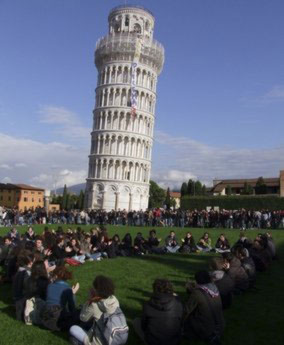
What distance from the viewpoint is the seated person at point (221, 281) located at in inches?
360

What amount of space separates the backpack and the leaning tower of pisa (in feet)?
202

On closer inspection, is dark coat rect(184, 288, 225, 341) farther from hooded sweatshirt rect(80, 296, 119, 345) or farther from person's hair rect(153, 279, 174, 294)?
hooded sweatshirt rect(80, 296, 119, 345)

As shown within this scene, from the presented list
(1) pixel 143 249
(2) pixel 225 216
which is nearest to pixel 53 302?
(1) pixel 143 249

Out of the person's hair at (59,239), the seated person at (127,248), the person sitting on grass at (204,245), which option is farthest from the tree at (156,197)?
the person's hair at (59,239)

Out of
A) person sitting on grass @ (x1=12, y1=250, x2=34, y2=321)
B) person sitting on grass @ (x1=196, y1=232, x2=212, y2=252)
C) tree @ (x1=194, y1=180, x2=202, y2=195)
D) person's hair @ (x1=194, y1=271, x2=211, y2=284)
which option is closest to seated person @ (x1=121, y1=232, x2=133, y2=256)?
person sitting on grass @ (x1=196, y1=232, x2=212, y2=252)

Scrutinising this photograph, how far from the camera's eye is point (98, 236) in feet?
56.9

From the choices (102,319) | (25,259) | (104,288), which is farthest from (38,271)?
(102,319)

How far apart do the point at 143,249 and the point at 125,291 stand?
25.2ft

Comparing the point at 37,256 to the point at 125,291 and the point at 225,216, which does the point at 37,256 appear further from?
the point at 225,216

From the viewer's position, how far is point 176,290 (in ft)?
36.6

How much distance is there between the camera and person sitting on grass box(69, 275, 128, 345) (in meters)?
6.41

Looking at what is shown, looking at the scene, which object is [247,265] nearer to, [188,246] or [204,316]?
[204,316]

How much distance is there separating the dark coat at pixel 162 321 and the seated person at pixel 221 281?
2.48m

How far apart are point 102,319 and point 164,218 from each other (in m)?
29.9
